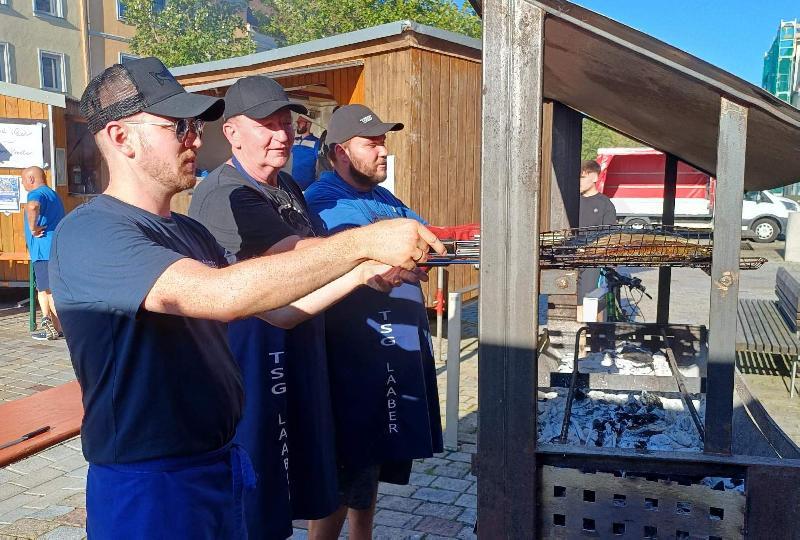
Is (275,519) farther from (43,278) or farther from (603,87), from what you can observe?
(43,278)

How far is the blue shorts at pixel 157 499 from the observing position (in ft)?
5.43

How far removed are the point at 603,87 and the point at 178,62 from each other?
30172 mm

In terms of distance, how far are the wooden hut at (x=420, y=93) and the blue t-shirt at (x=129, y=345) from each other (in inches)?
248

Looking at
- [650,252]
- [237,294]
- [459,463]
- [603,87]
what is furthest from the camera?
[459,463]

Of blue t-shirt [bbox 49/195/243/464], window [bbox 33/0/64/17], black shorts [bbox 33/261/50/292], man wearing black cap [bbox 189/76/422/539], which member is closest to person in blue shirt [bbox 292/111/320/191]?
black shorts [bbox 33/261/50/292]

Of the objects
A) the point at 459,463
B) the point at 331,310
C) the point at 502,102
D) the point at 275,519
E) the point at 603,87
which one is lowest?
the point at 459,463

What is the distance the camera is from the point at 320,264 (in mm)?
1516

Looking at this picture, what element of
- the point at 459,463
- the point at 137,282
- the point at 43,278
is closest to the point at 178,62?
the point at 43,278

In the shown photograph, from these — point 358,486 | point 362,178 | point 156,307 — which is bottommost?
point 358,486

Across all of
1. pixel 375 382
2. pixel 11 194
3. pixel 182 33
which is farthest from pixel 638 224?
pixel 182 33

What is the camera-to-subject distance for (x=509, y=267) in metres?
1.99

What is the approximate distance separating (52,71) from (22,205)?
21.4m

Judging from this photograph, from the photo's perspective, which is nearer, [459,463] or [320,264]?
[320,264]

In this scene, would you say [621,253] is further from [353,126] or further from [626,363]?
[626,363]
